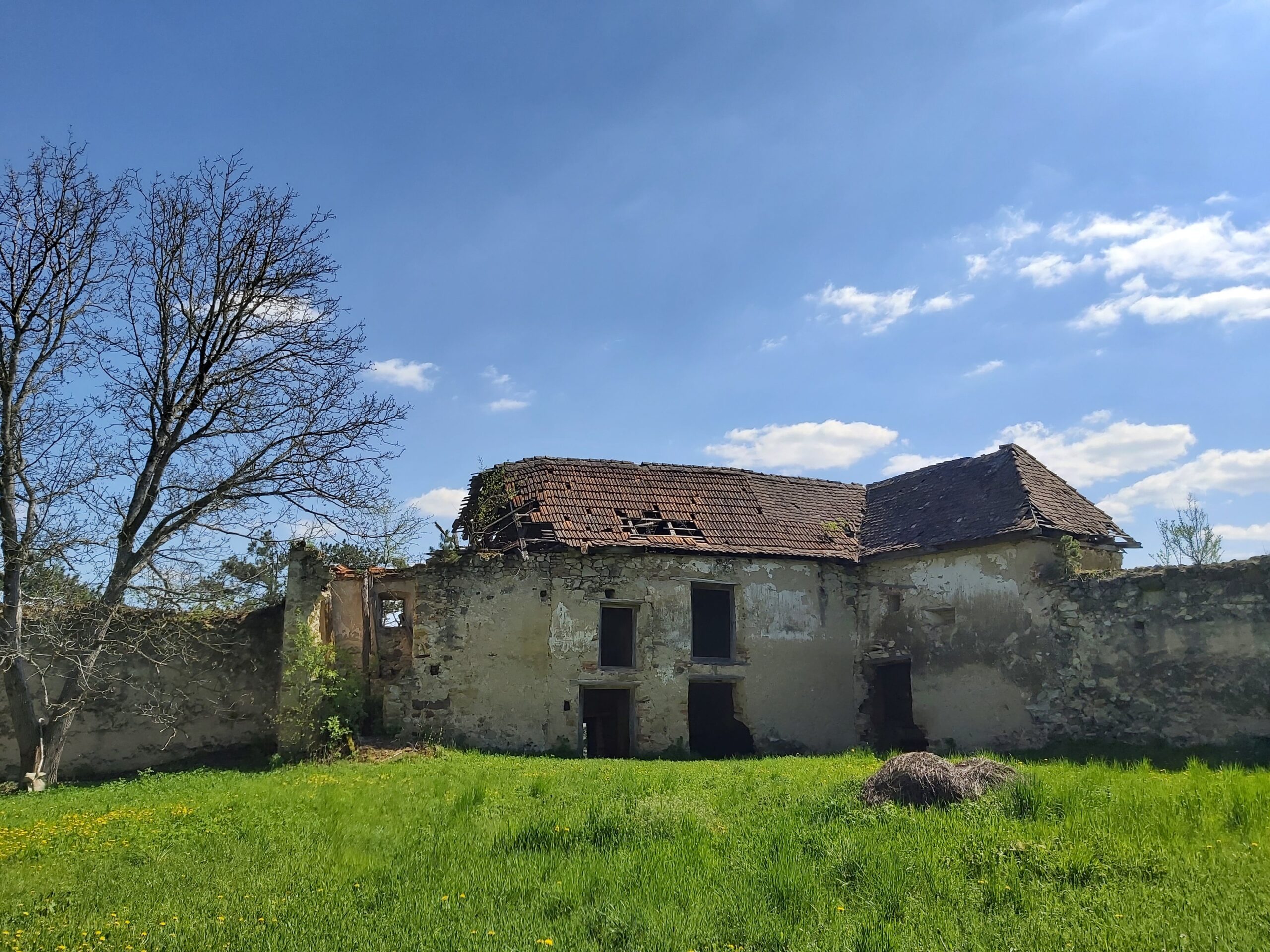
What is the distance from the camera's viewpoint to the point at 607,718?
64.7 feet

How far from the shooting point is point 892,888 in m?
6.14

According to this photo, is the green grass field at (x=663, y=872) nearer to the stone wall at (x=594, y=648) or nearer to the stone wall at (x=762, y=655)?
the stone wall at (x=762, y=655)

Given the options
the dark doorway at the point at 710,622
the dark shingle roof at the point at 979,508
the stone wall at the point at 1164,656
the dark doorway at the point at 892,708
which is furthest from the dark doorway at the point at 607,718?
the stone wall at the point at 1164,656

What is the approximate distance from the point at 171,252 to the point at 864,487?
16476mm

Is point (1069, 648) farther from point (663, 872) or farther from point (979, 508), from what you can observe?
point (663, 872)

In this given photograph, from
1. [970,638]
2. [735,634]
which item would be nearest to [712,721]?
[735,634]

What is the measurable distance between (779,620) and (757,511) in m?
2.75

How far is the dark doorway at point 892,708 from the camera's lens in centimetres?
1812

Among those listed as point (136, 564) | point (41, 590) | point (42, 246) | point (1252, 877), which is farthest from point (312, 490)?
point (1252, 877)

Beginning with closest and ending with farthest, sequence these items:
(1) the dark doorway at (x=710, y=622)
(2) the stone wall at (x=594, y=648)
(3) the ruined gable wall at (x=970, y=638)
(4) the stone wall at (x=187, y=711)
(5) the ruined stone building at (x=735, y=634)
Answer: (5) the ruined stone building at (x=735, y=634), (4) the stone wall at (x=187, y=711), (3) the ruined gable wall at (x=970, y=638), (2) the stone wall at (x=594, y=648), (1) the dark doorway at (x=710, y=622)

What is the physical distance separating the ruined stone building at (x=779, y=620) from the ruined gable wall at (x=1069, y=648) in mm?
34

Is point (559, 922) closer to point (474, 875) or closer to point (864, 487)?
point (474, 875)

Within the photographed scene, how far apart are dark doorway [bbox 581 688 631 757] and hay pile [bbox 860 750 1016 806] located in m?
10.7

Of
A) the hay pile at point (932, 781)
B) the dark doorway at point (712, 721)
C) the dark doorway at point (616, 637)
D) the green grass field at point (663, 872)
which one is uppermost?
the dark doorway at point (616, 637)
